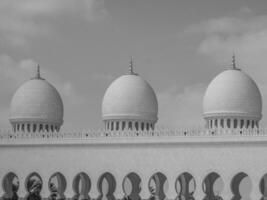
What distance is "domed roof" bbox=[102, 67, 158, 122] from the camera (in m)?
42.7

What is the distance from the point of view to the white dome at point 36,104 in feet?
148

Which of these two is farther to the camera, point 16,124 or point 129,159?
point 16,124

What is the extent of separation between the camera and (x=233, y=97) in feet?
131

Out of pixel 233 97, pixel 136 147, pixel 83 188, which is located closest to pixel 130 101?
pixel 136 147

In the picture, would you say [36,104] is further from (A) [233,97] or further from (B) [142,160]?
(A) [233,97]

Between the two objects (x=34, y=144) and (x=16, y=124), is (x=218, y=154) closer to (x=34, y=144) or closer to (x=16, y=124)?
(x=34, y=144)

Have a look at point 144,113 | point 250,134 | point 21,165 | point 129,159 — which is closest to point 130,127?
point 144,113

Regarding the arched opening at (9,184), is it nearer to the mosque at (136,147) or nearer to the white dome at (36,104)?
the mosque at (136,147)

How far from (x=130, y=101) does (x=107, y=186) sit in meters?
6.84

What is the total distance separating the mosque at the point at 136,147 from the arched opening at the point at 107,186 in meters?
0.08

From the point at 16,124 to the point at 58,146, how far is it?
7.19 m

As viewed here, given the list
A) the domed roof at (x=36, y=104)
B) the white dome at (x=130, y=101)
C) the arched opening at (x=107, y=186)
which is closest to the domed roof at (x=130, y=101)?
the white dome at (x=130, y=101)

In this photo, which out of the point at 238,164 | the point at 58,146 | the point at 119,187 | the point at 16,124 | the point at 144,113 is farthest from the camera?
the point at 16,124

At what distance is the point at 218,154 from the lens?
34594 millimetres
